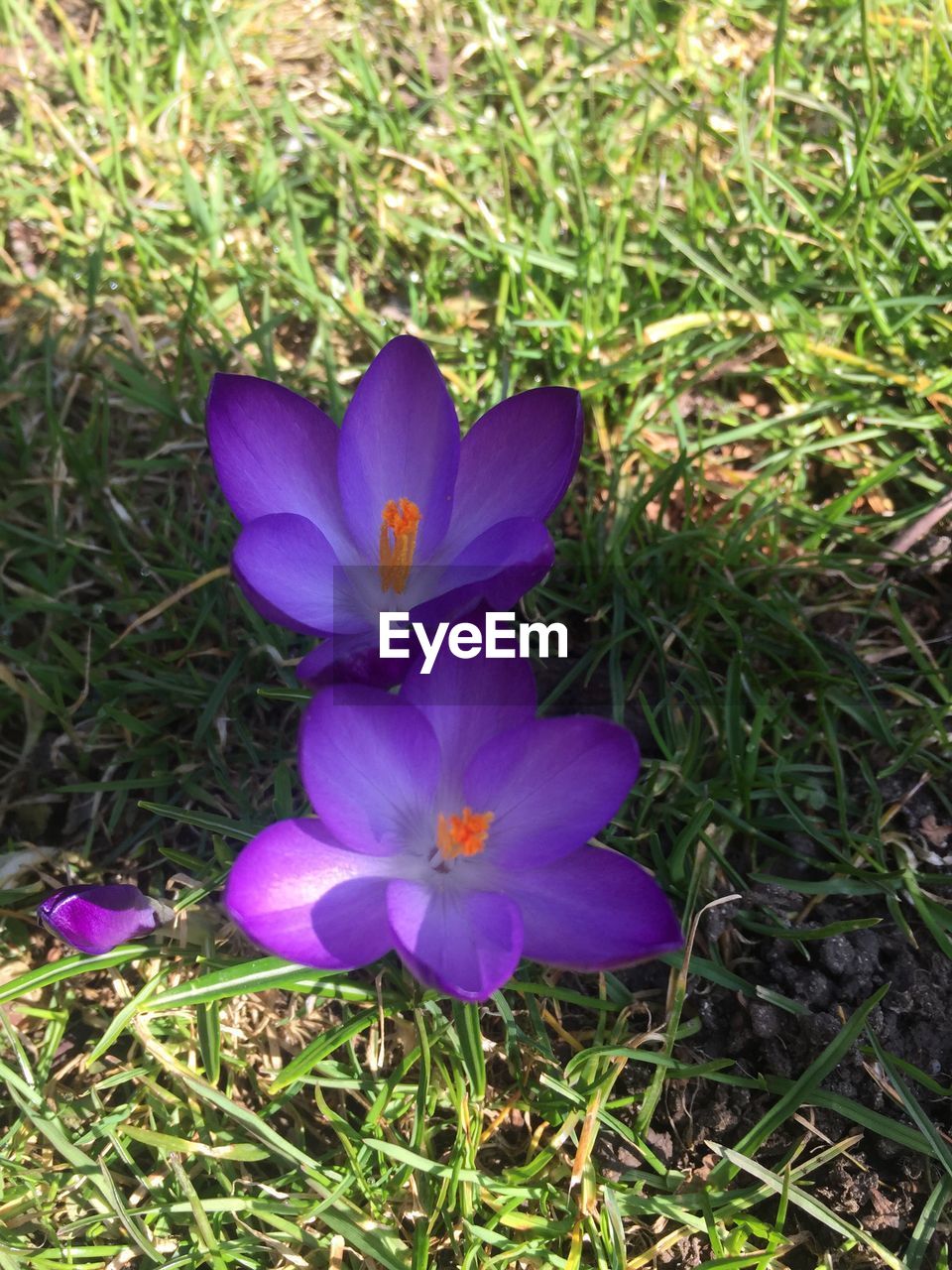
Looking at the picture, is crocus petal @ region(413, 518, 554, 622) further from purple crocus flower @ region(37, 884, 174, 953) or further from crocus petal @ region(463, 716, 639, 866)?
purple crocus flower @ region(37, 884, 174, 953)

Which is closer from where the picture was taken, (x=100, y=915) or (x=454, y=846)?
(x=454, y=846)

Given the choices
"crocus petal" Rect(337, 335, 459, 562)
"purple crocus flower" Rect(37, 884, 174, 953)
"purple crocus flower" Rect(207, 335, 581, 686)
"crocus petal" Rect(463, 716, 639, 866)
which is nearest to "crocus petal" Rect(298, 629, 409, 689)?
"purple crocus flower" Rect(207, 335, 581, 686)

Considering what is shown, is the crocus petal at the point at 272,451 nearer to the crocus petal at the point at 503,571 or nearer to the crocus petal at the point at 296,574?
the crocus petal at the point at 296,574

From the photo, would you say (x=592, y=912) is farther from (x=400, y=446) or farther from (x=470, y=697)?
(x=400, y=446)

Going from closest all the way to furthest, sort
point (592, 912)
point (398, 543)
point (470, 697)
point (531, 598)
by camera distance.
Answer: point (592, 912) < point (470, 697) < point (398, 543) < point (531, 598)

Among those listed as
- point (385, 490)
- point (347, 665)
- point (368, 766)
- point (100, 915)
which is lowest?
point (100, 915)

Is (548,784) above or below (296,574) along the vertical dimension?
below

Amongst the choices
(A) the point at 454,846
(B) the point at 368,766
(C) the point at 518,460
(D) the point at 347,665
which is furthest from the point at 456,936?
(C) the point at 518,460
